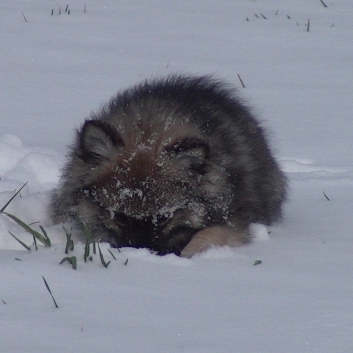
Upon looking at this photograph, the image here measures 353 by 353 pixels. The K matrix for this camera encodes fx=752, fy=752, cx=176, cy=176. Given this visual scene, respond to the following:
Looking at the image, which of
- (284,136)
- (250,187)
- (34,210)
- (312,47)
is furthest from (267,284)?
(312,47)

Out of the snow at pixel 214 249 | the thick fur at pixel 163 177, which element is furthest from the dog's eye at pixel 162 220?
the snow at pixel 214 249

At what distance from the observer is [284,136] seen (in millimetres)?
6246

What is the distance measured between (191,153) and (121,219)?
1.58ft

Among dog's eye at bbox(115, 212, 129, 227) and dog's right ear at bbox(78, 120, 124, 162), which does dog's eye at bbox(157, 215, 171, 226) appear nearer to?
dog's eye at bbox(115, 212, 129, 227)

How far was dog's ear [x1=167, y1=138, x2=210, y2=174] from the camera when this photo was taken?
146 inches

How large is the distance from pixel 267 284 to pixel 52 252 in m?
0.92

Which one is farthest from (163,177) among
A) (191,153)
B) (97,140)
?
(97,140)

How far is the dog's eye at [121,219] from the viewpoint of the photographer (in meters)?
3.72

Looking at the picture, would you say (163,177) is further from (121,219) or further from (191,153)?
(121,219)

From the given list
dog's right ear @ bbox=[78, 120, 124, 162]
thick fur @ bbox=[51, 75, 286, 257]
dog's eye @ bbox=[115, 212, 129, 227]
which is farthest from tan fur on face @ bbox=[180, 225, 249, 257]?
dog's right ear @ bbox=[78, 120, 124, 162]

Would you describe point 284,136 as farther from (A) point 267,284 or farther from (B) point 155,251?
(A) point 267,284

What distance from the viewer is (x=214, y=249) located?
348cm

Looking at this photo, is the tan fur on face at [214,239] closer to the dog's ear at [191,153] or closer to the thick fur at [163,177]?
the thick fur at [163,177]

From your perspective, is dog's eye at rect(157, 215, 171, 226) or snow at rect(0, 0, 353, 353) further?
dog's eye at rect(157, 215, 171, 226)
